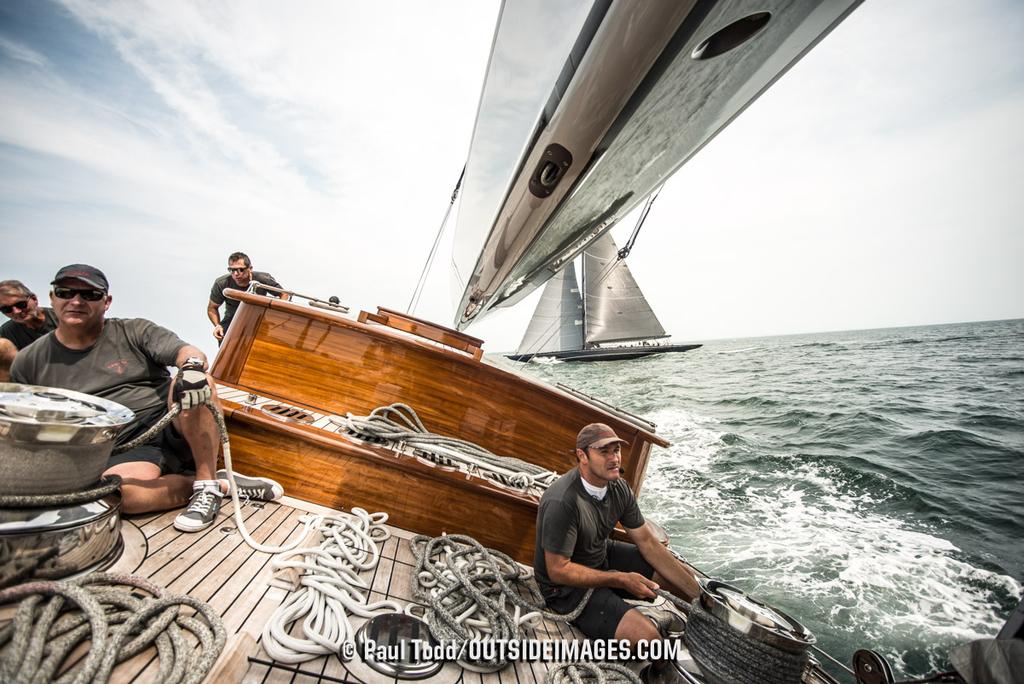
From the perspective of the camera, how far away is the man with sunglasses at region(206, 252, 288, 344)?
3.94 metres

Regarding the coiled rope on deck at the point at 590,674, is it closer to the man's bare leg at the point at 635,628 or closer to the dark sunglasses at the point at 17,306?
the man's bare leg at the point at 635,628

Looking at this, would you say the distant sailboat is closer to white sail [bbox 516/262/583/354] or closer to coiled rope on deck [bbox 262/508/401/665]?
white sail [bbox 516/262/583/354]

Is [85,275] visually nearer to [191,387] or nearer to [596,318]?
[191,387]

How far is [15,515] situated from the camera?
3.81ft

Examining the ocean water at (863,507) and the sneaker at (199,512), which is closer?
the sneaker at (199,512)

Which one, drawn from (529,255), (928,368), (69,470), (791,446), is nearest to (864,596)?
(791,446)

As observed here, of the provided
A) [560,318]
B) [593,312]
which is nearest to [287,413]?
[593,312]

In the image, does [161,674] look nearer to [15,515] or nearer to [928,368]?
[15,515]

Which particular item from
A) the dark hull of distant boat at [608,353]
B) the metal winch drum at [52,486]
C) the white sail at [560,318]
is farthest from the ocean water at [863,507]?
the white sail at [560,318]

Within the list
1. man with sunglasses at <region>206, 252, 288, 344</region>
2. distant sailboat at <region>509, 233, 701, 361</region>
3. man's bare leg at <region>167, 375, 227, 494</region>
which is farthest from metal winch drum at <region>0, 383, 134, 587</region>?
distant sailboat at <region>509, 233, 701, 361</region>

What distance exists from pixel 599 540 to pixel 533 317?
32.5 metres

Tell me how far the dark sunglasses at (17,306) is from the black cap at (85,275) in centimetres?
195

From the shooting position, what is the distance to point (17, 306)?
3.02 meters

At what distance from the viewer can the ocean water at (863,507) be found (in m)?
3.81
